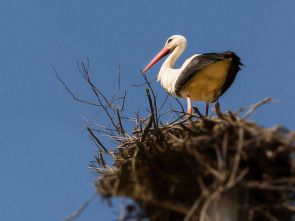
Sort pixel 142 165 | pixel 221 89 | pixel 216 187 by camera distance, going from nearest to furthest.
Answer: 1. pixel 216 187
2. pixel 142 165
3. pixel 221 89

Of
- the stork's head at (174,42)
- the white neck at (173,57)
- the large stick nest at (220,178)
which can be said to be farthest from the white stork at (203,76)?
the large stick nest at (220,178)

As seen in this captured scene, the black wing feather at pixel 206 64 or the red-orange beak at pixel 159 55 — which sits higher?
the red-orange beak at pixel 159 55

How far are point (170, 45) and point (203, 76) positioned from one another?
1345 millimetres

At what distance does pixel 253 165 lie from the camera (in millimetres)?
2371

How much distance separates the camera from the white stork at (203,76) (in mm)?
4699

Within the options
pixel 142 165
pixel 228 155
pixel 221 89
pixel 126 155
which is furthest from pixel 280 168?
pixel 221 89

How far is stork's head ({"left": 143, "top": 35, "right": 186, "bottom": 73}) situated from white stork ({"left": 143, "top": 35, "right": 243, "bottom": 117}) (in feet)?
1.61

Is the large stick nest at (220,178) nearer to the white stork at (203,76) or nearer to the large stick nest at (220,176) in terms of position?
the large stick nest at (220,176)

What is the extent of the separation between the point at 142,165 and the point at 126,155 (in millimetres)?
941

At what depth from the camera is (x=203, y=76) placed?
4945mm

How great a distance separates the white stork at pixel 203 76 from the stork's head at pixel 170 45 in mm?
490

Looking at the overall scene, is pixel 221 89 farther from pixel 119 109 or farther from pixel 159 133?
pixel 159 133

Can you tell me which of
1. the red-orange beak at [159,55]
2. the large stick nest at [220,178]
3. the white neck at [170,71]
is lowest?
the large stick nest at [220,178]

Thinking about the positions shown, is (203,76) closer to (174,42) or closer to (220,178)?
(174,42)
